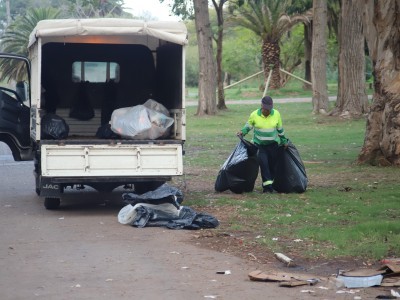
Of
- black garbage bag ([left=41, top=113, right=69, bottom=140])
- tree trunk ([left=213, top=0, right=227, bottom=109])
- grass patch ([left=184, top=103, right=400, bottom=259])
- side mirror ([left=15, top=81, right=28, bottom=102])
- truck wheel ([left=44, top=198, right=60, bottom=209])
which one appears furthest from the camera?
tree trunk ([left=213, top=0, right=227, bottom=109])

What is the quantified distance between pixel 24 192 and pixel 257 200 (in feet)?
15.8

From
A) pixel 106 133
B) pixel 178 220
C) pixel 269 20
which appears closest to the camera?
pixel 178 220

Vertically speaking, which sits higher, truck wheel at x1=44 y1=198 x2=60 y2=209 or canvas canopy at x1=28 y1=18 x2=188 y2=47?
canvas canopy at x1=28 y1=18 x2=188 y2=47

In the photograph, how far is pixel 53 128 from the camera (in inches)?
561

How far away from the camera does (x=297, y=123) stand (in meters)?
34.0

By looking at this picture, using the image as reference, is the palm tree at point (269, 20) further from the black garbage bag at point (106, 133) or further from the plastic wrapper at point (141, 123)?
the plastic wrapper at point (141, 123)

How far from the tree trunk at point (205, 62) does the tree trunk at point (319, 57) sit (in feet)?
14.1

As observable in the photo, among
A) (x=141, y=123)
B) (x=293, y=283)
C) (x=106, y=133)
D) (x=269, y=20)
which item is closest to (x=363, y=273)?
(x=293, y=283)

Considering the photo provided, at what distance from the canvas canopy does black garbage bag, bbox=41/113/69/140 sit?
4.19 feet

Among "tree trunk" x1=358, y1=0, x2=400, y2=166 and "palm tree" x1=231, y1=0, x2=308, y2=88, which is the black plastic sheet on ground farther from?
"palm tree" x1=231, y1=0, x2=308, y2=88

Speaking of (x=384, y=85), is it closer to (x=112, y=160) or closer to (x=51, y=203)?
(x=112, y=160)

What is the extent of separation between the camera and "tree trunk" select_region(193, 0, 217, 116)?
3681cm

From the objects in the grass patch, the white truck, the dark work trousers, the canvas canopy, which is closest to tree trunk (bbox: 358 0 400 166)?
the grass patch

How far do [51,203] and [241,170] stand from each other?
311 centimetres
